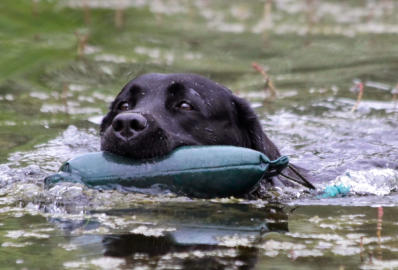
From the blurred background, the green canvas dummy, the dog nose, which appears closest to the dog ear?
the green canvas dummy

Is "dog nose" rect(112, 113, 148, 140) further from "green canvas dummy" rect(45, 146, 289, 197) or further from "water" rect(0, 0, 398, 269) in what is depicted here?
"water" rect(0, 0, 398, 269)

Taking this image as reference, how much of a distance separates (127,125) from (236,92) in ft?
16.1

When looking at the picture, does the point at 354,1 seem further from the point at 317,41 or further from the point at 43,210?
the point at 43,210

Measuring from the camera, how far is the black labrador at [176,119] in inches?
203

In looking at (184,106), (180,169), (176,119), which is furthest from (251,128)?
(180,169)

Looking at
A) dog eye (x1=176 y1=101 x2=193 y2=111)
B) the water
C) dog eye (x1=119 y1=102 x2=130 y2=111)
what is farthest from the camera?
dog eye (x1=119 y1=102 x2=130 y2=111)

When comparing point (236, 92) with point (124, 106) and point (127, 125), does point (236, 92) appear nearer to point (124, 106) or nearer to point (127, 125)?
point (124, 106)

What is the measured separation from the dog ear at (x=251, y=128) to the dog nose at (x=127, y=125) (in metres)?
1.32

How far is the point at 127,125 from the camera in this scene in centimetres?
513

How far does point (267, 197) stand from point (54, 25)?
8.99 m

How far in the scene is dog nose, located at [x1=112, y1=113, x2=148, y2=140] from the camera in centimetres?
510

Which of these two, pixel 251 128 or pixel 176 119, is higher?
pixel 176 119

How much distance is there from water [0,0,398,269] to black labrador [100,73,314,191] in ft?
1.13

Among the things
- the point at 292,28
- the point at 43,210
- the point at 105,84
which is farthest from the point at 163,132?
the point at 292,28
